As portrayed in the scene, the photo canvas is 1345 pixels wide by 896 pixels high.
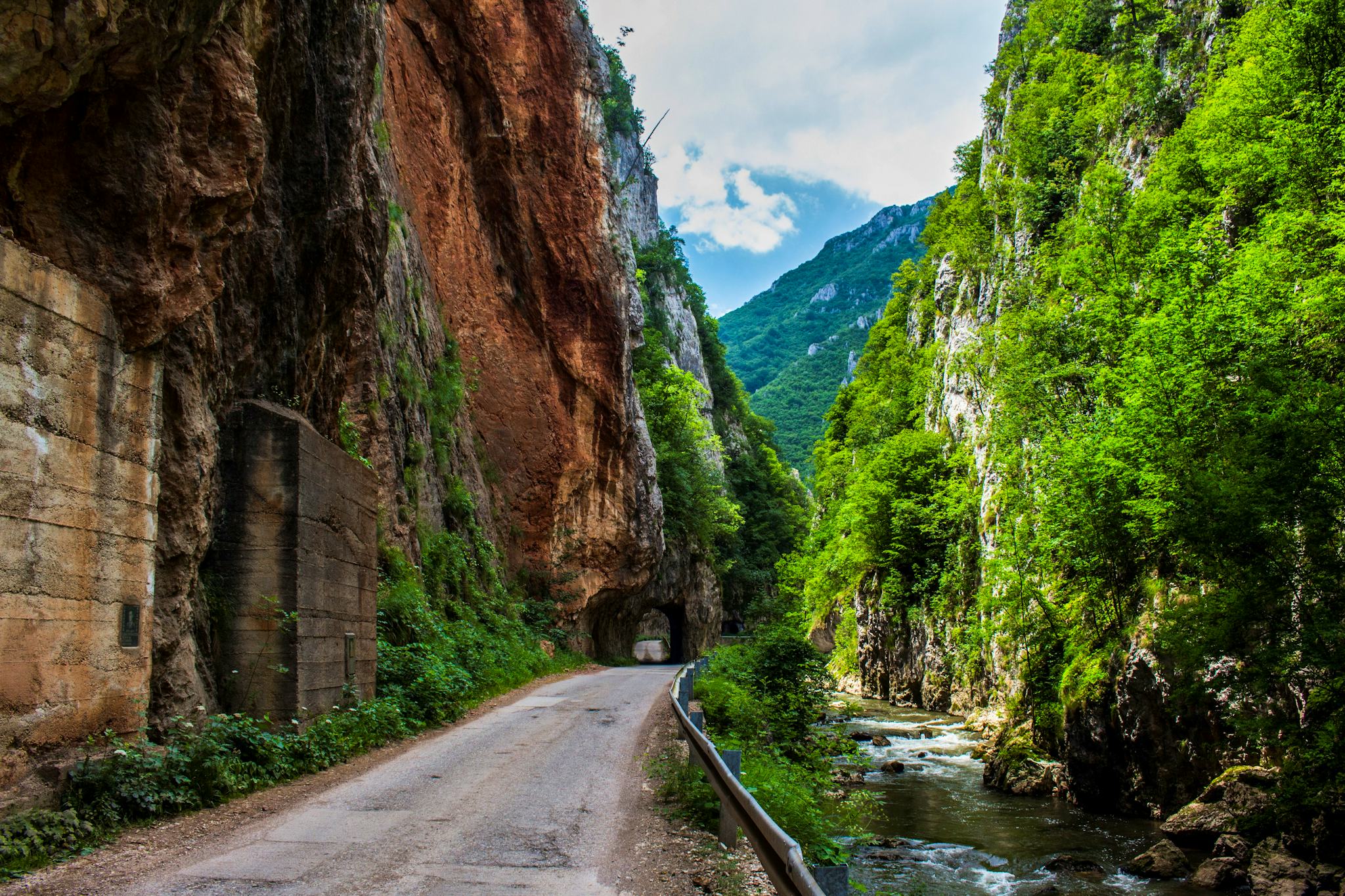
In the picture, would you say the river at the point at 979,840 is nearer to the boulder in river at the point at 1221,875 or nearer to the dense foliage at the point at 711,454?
the boulder in river at the point at 1221,875

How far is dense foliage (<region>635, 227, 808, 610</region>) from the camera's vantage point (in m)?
43.6

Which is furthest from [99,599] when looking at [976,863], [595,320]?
[595,320]

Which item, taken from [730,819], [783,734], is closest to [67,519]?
[730,819]

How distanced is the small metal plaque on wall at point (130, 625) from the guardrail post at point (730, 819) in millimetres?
5119

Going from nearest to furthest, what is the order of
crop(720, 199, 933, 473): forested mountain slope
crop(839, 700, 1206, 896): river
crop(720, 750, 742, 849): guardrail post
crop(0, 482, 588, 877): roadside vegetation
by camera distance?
1. crop(720, 750, 742, 849): guardrail post
2. crop(0, 482, 588, 877): roadside vegetation
3. crop(839, 700, 1206, 896): river
4. crop(720, 199, 933, 473): forested mountain slope

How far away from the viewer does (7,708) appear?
5719 millimetres

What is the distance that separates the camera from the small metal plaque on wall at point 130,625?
23.0 ft

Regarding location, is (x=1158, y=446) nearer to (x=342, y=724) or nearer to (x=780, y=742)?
(x=780, y=742)

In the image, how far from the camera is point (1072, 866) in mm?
10469

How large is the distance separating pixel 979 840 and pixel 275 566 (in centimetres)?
1019

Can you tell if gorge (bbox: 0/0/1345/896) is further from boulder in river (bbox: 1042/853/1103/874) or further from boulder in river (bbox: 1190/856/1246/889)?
A: boulder in river (bbox: 1042/853/1103/874)

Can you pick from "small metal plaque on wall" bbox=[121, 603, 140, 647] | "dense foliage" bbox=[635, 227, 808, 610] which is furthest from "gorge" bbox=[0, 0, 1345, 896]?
"dense foliage" bbox=[635, 227, 808, 610]

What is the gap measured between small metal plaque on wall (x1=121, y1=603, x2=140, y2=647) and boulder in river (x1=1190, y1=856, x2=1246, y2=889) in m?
11.4

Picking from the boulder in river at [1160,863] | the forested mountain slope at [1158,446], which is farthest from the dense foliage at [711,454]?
the boulder in river at [1160,863]
